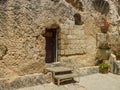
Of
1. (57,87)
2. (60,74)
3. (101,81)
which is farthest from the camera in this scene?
(101,81)

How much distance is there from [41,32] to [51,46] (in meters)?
1.29

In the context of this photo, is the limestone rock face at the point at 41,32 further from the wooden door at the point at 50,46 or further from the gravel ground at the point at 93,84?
the gravel ground at the point at 93,84

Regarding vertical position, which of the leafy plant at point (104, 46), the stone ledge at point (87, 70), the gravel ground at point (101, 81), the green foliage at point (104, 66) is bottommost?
the gravel ground at point (101, 81)

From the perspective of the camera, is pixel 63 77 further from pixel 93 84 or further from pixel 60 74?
pixel 93 84

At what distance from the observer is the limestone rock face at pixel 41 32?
717cm

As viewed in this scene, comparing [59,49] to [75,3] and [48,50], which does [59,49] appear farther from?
[75,3]

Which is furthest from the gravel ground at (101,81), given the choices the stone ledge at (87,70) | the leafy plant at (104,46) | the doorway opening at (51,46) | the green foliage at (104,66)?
the doorway opening at (51,46)

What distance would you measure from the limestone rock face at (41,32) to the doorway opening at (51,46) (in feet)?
0.88

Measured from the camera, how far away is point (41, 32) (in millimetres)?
7969

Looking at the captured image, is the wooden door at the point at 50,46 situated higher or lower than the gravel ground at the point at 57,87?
higher

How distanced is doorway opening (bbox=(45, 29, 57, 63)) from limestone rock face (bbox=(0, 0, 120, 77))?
0.88ft

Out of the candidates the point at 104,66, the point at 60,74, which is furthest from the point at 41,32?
the point at 104,66

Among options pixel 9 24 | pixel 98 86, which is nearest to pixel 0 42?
pixel 9 24

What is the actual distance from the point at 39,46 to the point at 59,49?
1169mm
